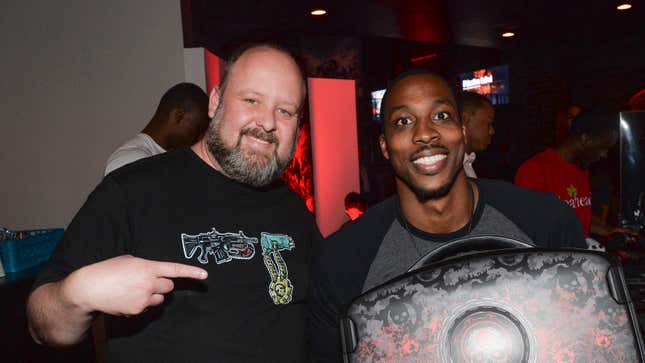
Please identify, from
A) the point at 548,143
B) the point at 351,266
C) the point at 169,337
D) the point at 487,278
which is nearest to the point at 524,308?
the point at 487,278

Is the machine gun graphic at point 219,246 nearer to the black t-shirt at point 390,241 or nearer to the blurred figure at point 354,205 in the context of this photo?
the black t-shirt at point 390,241

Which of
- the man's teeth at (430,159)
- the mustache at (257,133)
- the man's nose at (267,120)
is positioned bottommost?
the man's teeth at (430,159)

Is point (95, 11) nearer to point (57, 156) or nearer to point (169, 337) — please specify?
point (57, 156)

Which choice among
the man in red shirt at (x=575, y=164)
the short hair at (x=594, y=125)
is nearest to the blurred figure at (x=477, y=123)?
the man in red shirt at (x=575, y=164)

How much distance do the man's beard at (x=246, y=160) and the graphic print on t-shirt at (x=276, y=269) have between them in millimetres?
152

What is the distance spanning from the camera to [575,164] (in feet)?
9.74

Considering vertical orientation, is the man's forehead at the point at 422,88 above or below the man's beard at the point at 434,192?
above

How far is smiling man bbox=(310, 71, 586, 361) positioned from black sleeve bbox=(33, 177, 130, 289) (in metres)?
0.48

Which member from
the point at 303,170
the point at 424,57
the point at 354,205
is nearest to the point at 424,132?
the point at 354,205

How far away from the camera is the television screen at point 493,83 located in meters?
8.15

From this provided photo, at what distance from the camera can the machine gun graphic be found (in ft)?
3.97

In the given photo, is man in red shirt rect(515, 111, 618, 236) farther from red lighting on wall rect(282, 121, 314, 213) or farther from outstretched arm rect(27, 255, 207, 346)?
red lighting on wall rect(282, 121, 314, 213)

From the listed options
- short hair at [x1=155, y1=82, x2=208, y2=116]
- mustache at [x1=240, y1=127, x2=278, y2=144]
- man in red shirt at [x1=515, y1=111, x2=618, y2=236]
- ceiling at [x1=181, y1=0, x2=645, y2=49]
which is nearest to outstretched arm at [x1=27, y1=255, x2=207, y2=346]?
mustache at [x1=240, y1=127, x2=278, y2=144]

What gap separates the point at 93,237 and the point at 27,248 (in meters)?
1.95
